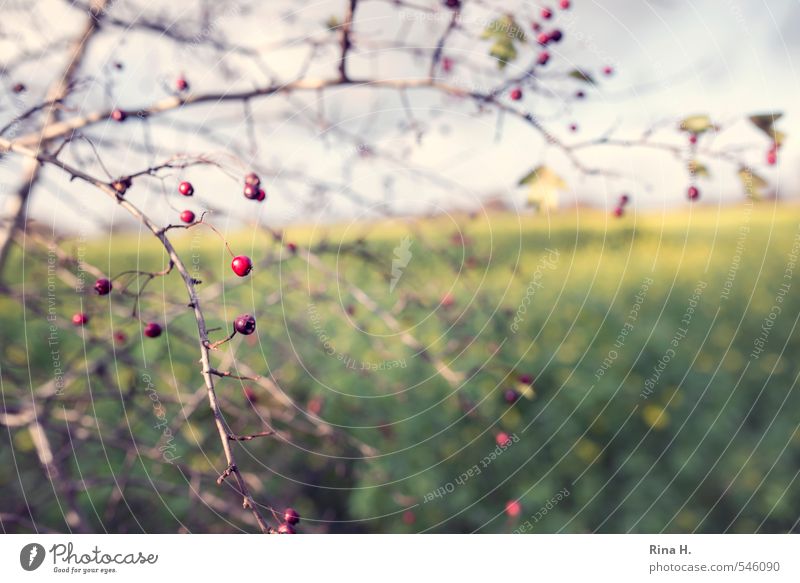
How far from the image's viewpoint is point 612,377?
2.79m

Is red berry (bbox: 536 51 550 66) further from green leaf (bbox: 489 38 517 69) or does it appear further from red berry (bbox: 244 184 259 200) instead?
red berry (bbox: 244 184 259 200)

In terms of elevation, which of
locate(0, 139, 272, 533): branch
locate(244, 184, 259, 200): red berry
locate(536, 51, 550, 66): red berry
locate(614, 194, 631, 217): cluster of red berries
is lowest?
locate(0, 139, 272, 533): branch

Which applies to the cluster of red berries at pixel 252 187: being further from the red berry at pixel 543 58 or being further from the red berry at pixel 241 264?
the red berry at pixel 543 58

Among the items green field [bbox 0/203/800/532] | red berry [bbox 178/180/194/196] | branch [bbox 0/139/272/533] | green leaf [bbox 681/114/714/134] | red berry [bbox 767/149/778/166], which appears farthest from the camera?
green field [bbox 0/203/800/532]

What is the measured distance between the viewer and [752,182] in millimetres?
1135

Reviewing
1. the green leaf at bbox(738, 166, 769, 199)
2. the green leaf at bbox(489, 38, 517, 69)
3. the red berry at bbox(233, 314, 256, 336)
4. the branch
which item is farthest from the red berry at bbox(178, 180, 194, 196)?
the green leaf at bbox(738, 166, 769, 199)

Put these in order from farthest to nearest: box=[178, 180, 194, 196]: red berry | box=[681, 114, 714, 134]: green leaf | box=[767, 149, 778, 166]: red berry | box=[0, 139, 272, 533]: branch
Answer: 1. box=[767, 149, 778, 166]: red berry
2. box=[681, 114, 714, 134]: green leaf
3. box=[178, 180, 194, 196]: red berry
4. box=[0, 139, 272, 533]: branch
